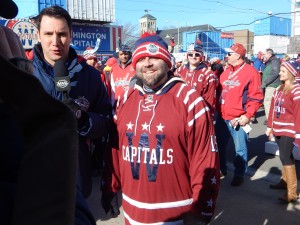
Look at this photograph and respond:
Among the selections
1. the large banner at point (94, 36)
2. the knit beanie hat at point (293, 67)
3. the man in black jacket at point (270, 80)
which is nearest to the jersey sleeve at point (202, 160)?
the knit beanie hat at point (293, 67)

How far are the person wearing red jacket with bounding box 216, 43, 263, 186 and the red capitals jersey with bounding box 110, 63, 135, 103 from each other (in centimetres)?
159

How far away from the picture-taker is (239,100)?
203 inches

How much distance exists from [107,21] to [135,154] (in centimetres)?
1810

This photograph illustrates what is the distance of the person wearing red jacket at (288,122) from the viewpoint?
4.48m

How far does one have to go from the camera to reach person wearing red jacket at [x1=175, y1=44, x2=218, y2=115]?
561cm

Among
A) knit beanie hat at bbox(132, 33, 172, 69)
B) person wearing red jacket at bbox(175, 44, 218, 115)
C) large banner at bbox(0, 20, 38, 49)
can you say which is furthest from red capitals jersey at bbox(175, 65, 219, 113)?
knit beanie hat at bbox(132, 33, 172, 69)

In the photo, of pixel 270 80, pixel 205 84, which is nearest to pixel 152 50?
pixel 205 84

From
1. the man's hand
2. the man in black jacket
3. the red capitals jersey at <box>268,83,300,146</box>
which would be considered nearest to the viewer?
the man's hand

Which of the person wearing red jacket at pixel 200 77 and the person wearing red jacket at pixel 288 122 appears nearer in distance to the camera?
the person wearing red jacket at pixel 288 122

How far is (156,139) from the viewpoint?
7.41ft

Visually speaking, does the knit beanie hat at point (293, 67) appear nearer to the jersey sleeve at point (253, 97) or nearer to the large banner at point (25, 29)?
the jersey sleeve at point (253, 97)

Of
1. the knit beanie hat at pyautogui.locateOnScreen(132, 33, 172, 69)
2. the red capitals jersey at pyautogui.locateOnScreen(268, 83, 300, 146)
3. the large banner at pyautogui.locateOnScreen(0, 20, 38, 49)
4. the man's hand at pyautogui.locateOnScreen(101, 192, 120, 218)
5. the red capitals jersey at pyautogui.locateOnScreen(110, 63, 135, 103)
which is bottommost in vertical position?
the man's hand at pyautogui.locateOnScreen(101, 192, 120, 218)

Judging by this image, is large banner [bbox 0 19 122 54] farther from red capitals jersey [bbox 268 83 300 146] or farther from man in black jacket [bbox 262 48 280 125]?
red capitals jersey [bbox 268 83 300 146]

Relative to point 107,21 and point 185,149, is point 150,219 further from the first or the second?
point 107,21
